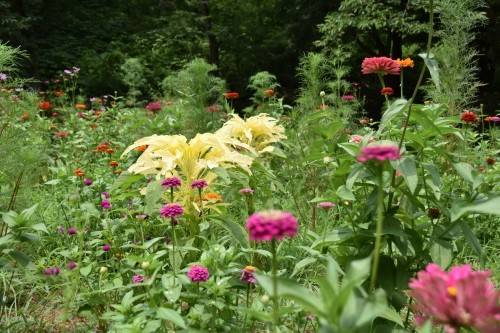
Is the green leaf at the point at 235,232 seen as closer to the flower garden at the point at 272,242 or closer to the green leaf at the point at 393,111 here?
the flower garden at the point at 272,242

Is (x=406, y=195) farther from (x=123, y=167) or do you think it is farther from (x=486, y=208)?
(x=123, y=167)

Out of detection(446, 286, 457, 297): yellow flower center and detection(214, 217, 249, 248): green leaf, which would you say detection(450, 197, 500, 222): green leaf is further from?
detection(214, 217, 249, 248): green leaf

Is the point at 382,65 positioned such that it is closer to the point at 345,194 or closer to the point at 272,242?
the point at 345,194

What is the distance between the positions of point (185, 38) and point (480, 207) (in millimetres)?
13079

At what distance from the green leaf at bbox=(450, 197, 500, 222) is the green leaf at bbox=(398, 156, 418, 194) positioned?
0.13 m

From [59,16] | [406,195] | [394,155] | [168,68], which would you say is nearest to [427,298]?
[394,155]

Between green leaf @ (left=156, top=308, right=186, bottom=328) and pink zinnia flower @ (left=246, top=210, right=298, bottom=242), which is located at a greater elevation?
pink zinnia flower @ (left=246, top=210, right=298, bottom=242)

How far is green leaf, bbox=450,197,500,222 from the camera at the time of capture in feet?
4.50

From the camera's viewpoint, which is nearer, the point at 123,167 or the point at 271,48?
the point at 123,167

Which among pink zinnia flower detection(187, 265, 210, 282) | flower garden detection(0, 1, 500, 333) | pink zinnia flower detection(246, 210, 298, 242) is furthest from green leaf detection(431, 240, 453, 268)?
pink zinnia flower detection(246, 210, 298, 242)

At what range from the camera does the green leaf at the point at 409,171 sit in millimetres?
1559

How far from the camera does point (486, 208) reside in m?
1.38

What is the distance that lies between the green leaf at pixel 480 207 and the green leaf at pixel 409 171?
133mm

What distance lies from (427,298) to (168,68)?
12565mm
